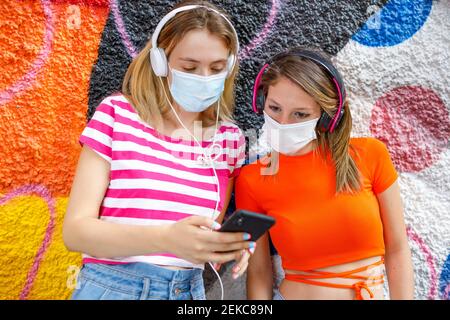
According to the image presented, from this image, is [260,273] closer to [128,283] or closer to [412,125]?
[128,283]

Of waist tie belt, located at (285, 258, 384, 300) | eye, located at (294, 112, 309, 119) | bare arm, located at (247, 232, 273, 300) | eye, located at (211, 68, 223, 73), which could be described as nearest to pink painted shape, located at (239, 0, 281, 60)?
eye, located at (211, 68, 223, 73)

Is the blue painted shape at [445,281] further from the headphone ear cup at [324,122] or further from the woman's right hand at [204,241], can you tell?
the woman's right hand at [204,241]

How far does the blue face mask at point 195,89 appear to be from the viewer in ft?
5.11

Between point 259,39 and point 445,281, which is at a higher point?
point 259,39

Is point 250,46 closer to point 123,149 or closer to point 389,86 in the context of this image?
point 389,86

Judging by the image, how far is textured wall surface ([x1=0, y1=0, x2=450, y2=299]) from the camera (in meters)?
1.76

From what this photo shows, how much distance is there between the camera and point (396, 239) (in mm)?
1657

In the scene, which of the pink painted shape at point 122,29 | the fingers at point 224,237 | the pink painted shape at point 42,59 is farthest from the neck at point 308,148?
the pink painted shape at point 42,59

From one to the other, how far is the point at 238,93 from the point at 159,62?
468mm

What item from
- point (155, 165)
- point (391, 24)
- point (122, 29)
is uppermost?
point (391, 24)

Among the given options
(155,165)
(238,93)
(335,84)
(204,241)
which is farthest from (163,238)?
(238,93)

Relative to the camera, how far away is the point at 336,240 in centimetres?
161

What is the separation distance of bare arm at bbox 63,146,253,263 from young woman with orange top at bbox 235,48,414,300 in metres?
0.42

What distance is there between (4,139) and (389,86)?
1458mm
